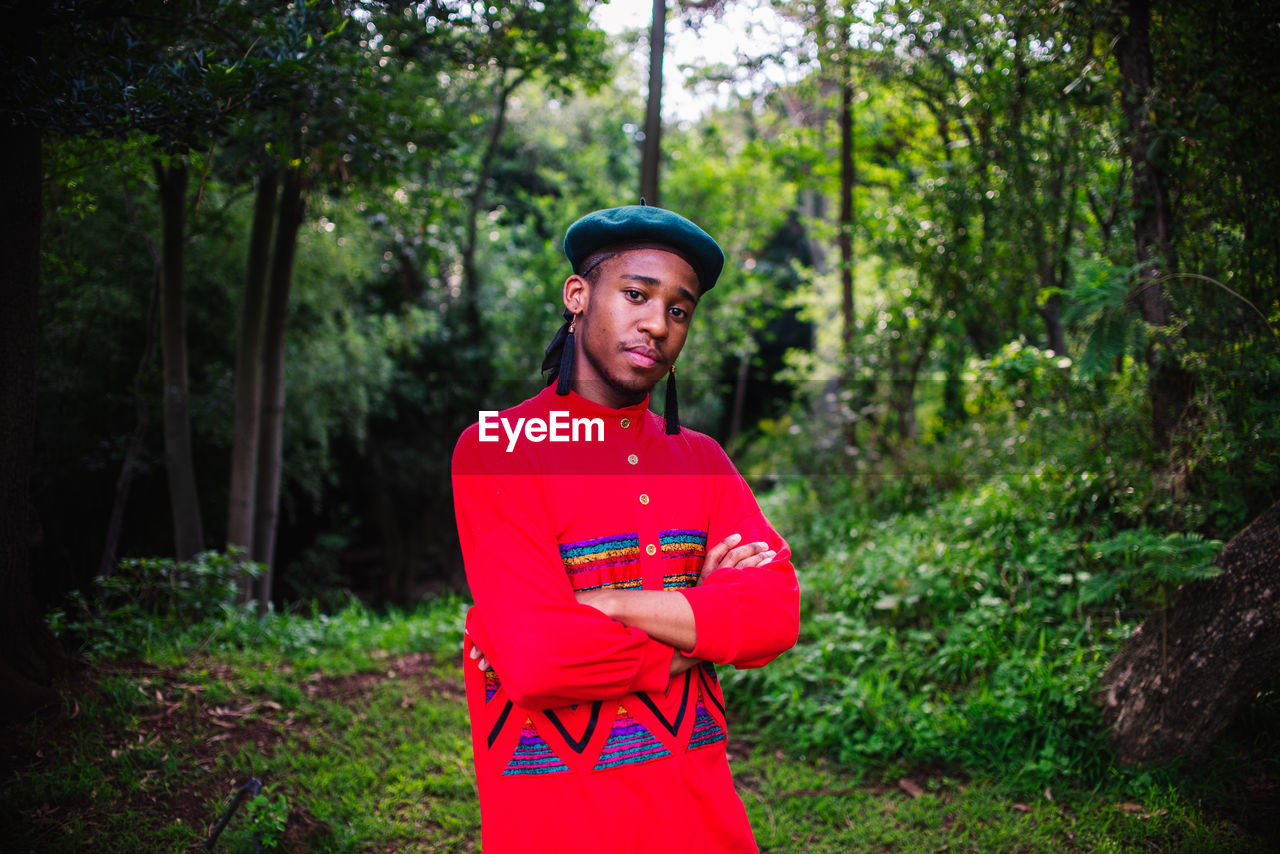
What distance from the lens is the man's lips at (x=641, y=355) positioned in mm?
1849

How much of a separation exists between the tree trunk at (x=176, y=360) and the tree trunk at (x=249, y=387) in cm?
32

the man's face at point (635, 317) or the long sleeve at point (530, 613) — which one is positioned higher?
the man's face at point (635, 317)

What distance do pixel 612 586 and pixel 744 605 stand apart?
0.30 metres

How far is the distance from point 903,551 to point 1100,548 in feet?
7.03

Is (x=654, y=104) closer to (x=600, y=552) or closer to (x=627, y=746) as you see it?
(x=600, y=552)

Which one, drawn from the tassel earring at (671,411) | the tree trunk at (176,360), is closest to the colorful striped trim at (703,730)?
the tassel earring at (671,411)

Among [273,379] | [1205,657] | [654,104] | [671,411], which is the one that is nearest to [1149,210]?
[1205,657]

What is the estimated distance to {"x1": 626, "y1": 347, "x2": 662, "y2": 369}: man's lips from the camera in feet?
6.07

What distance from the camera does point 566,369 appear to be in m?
1.94

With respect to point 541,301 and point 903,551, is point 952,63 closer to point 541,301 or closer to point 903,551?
point 903,551

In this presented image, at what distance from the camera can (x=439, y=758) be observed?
A: 413 centimetres

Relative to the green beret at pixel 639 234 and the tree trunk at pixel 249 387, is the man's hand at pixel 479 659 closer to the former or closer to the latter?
the green beret at pixel 639 234

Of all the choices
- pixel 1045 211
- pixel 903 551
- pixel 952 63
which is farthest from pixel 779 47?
pixel 903 551

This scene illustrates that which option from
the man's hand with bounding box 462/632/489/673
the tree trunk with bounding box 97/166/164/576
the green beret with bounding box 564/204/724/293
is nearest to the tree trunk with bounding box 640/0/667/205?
the tree trunk with bounding box 97/166/164/576
